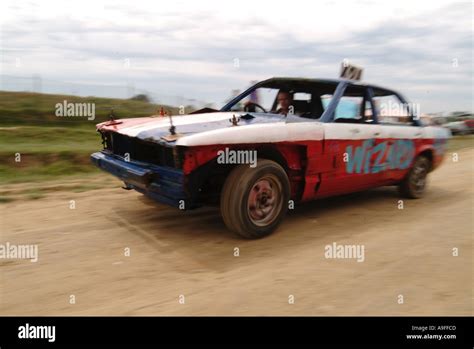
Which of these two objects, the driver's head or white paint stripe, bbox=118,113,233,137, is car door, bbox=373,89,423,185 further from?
white paint stripe, bbox=118,113,233,137

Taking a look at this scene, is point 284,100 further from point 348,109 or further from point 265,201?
point 265,201

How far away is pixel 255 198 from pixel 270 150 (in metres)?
0.52

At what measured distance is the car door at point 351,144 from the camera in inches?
196

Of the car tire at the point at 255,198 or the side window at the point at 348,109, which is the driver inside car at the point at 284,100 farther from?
the car tire at the point at 255,198

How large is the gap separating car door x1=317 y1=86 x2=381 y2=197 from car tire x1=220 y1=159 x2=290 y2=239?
677 millimetres

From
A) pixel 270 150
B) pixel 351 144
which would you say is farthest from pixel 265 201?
pixel 351 144

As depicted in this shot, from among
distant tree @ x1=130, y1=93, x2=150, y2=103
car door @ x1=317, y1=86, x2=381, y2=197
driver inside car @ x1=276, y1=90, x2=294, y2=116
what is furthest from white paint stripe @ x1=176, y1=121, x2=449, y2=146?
distant tree @ x1=130, y1=93, x2=150, y2=103

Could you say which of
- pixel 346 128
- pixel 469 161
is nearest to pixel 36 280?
pixel 346 128

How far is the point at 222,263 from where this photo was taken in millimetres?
3908

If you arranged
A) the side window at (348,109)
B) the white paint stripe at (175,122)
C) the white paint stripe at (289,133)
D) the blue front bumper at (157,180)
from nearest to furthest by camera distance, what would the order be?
the white paint stripe at (289,133), the blue front bumper at (157,180), the white paint stripe at (175,122), the side window at (348,109)

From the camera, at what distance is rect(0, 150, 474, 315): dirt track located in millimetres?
3143

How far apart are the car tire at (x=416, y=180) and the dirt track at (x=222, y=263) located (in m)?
0.53

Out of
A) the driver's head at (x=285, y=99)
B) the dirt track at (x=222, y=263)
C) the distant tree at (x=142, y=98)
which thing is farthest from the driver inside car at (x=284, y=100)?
the distant tree at (x=142, y=98)

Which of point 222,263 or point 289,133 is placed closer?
point 222,263
